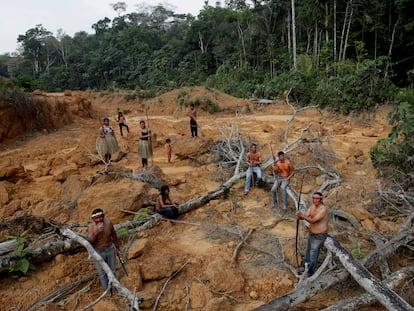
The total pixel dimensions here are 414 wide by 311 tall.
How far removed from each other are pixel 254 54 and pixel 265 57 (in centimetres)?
189

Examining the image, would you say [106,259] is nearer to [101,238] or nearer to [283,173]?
[101,238]

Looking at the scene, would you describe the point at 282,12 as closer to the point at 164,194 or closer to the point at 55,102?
the point at 55,102

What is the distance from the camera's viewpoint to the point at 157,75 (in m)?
32.8

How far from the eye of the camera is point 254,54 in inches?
1186

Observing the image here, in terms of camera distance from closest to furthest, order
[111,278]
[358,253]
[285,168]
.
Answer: [111,278], [358,253], [285,168]

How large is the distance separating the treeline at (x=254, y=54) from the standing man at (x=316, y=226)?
930 cm

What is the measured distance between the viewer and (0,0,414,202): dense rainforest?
14273 mm

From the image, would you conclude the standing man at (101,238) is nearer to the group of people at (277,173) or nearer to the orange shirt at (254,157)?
the group of people at (277,173)

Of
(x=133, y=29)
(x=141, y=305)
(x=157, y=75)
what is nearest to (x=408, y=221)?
(x=141, y=305)

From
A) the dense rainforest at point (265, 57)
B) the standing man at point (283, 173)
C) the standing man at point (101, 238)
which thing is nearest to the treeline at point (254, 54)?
the dense rainforest at point (265, 57)

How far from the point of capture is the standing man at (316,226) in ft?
12.9

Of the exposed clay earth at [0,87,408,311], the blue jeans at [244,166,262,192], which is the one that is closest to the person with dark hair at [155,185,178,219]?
the exposed clay earth at [0,87,408,311]

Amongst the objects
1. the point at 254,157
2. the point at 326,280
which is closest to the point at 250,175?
the point at 254,157

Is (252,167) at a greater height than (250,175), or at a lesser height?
greater
